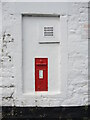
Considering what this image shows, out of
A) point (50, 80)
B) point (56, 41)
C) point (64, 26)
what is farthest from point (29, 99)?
point (64, 26)

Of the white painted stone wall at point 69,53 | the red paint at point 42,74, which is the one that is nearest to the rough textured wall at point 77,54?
the white painted stone wall at point 69,53

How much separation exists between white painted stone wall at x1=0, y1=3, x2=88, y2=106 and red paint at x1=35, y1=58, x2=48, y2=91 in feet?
0.86

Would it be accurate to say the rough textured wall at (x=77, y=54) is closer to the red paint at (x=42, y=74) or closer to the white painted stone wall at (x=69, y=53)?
the white painted stone wall at (x=69, y=53)

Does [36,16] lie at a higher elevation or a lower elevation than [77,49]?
higher

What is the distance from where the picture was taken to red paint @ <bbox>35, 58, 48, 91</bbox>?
4.62 metres

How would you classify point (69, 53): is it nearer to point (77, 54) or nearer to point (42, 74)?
point (77, 54)

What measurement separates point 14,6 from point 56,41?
1.07 meters

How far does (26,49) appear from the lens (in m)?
4.60

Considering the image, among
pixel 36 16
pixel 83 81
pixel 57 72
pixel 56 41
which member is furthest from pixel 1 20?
pixel 83 81

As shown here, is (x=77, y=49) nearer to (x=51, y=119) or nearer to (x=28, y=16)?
(x=28, y=16)

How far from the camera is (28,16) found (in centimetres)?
457

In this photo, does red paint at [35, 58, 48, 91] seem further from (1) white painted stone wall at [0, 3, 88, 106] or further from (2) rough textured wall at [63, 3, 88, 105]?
(2) rough textured wall at [63, 3, 88, 105]

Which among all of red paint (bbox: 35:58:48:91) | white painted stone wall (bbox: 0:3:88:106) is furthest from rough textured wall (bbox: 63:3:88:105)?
red paint (bbox: 35:58:48:91)

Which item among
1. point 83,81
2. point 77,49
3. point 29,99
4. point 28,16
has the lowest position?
point 29,99
